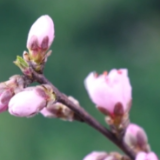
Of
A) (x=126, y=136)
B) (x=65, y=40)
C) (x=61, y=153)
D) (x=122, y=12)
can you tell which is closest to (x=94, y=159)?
(x=126, y=136)

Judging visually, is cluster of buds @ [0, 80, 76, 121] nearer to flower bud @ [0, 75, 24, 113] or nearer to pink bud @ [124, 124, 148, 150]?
flower bud @ [0, 75, 24, 113]

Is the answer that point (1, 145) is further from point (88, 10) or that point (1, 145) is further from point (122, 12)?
point (122, 12)

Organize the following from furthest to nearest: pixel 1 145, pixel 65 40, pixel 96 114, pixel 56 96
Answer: pixel 65 40
pixel 96 114
pixel 1 145
pixel 56 96

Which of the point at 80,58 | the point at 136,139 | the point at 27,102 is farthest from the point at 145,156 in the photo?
the point at 80,58

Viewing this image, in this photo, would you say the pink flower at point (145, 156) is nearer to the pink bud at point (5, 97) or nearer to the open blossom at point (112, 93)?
the open blossom at point (112, 93)

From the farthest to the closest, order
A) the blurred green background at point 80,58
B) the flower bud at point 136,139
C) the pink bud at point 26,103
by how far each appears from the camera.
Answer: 1. the blurred green background at point 80,58
2. the flower bud at point 136,139
3. the pink bud at point 26,103

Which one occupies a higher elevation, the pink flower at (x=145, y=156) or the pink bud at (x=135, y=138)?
the pink bud at (x=135, y=138)

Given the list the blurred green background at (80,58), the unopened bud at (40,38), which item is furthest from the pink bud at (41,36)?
the blurred green background at (80,58)

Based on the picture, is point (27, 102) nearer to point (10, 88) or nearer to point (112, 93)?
point (10, 88)
